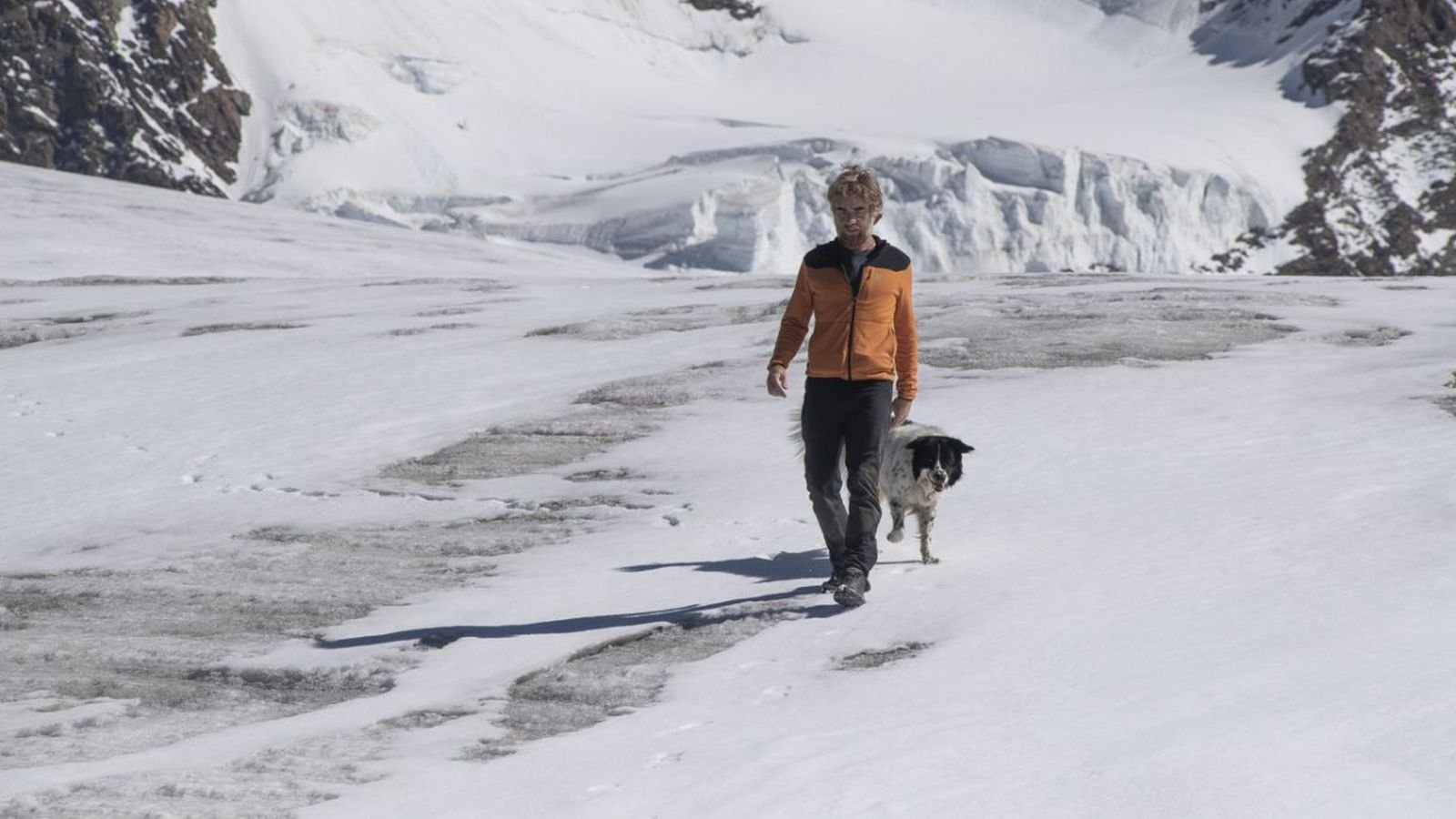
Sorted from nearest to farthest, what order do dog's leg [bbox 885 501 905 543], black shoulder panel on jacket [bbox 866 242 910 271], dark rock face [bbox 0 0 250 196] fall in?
1. black shoulder panel on jacket [bbox 866 242 910 271]
2. dog's leg [bbox 885 501 905 543]
3. dark rock face [bbox 0 0 250 196]

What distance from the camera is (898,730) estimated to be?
5285 millimetres

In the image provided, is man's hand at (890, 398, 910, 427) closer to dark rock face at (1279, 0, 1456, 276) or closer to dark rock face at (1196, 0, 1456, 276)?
dark rock face at (1196, 0, 1456, 276)

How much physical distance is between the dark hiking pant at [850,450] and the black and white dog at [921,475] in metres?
0.41

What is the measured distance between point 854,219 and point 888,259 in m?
0.28

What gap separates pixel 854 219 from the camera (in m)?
6.91

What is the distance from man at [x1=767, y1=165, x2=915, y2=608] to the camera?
7031 mm

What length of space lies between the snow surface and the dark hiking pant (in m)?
0.32

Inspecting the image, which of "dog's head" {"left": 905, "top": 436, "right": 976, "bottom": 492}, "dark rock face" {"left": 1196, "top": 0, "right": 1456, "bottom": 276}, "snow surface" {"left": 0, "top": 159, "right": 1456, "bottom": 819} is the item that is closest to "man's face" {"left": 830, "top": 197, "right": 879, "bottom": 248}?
"dog's head" {"left": 905, "top": 436, "right": 976, "bottom": 492}

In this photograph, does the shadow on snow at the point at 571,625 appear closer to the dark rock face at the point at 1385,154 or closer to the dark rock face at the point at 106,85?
the dark rock face at the point at 1385,154

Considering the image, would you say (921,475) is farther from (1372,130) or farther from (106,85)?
(1372,130)

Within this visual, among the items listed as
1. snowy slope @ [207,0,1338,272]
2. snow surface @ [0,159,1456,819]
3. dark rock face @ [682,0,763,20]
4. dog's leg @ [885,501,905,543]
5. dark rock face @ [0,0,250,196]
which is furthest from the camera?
dark rock face @ [682,0,763,20]

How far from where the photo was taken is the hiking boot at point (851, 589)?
6949 millimetres

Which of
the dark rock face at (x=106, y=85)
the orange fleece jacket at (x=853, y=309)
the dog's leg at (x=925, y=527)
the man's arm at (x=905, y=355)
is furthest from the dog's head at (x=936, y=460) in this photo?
the dark rock face at (x=106, y=85)

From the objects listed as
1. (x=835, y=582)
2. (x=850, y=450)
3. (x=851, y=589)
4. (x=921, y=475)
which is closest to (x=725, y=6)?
(x=921, y=475)
